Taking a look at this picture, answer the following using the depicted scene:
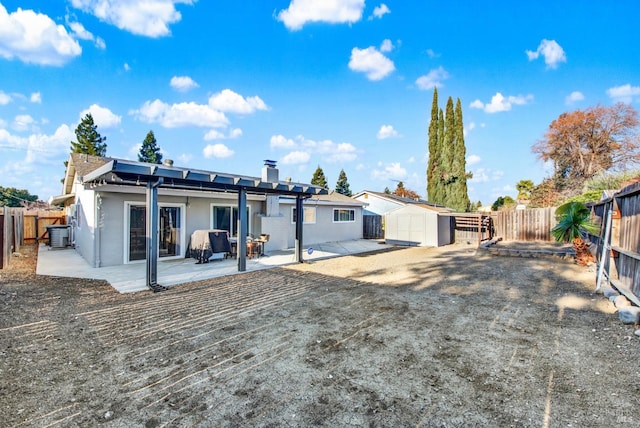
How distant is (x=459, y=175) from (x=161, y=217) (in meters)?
24.4

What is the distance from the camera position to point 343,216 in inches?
679

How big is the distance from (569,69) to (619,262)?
11.7m

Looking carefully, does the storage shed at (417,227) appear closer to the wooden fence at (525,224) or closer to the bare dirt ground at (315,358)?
the wooden fence at (525,224)

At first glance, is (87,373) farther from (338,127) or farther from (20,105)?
(20,105)

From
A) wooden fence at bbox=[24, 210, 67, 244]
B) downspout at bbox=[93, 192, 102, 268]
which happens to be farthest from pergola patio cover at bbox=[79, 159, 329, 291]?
wooden fence at bbox=[24, 210, 67, 244]

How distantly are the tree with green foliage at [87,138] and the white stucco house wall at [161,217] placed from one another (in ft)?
57.6

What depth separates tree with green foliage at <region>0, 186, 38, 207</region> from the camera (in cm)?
2845

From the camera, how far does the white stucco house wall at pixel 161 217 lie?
352 inches

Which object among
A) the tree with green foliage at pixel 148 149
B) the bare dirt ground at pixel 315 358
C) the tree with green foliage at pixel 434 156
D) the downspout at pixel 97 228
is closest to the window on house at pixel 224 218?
the downspout at pixel 97 228

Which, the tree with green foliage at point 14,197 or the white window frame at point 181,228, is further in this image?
the tree with green foliage at point 14,197

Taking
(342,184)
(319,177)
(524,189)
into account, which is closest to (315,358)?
(524,189)

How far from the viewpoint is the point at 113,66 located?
13.4 m

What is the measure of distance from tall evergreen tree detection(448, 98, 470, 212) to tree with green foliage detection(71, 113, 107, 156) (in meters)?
33.5

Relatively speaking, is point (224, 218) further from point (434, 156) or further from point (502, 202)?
point (502, 202)
